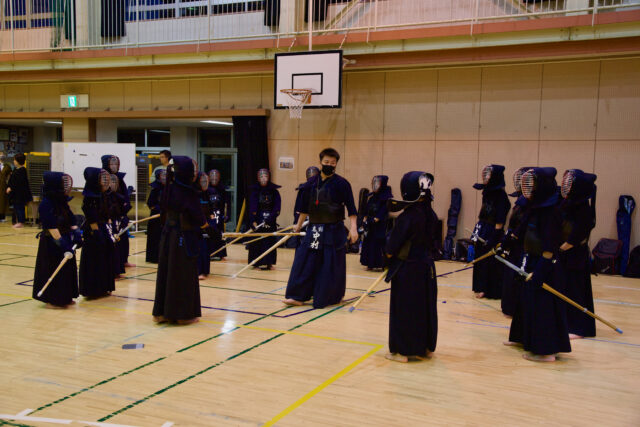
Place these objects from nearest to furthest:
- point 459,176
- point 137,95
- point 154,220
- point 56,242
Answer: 1. point 56,242
2. point 154,220
3. point 459,176
4. point 137,95

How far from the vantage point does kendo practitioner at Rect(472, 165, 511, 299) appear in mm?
8180

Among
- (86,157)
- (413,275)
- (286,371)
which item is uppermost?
(86,157)

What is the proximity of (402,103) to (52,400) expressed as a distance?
33.7 feet

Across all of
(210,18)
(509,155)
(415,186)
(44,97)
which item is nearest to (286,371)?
(415,186)

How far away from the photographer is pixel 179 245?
6.37 metres

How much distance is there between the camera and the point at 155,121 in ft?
55.4

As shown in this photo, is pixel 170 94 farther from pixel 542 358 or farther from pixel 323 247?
pixel 542 358

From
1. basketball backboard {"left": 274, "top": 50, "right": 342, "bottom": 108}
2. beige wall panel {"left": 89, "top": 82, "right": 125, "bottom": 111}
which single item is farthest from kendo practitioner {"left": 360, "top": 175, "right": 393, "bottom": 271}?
beige wall panel {"left": 89, "top": 82, "right": 125, "bottom": 111}

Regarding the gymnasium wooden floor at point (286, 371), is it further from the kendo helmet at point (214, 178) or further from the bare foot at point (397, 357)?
the kendo helmet at point (214, 178)

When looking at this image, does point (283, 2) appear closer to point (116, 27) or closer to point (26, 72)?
point (116, 27)

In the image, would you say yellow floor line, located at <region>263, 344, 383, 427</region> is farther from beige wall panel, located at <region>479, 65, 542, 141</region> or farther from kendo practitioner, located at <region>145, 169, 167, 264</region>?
beige wall panel, located at <region>479, 65, 542, 141</region>

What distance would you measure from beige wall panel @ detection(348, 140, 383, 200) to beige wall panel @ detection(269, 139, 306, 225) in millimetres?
1222

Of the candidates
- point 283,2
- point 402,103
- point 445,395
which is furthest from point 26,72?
point 445,395

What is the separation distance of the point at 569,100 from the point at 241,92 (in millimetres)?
7685
